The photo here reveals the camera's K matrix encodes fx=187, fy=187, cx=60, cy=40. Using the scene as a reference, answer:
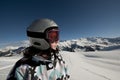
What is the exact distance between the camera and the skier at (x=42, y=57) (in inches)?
82.7

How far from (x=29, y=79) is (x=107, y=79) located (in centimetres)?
698

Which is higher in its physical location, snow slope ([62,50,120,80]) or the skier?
the skier

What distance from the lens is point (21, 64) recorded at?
2092 mm

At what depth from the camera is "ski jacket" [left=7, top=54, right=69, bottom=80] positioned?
6.72ft

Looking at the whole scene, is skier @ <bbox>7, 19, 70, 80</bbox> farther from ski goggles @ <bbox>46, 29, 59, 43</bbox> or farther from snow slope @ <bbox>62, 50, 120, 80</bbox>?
snow slope @ <bbox>62, 50, 120, 80</bbox>

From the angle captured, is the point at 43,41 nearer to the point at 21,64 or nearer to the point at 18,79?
the point at 21,64

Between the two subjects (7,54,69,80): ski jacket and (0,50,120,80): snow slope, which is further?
(0,50,120,80): snow slope

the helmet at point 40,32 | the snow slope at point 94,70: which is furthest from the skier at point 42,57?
the snow slope at point 94,70

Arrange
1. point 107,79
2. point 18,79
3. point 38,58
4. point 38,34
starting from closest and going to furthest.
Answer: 1. point 18,79
2. point 38,58
3. point 38,34
4. point 107,79

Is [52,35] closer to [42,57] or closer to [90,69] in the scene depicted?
[42,57]

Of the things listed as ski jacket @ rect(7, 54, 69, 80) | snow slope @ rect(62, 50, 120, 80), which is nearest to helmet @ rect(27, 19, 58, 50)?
ski jacket @ rect(7, 54, 69, 80)

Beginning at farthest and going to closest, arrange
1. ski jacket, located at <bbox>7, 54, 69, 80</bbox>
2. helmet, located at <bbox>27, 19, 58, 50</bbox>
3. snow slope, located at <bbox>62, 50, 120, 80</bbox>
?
snow slope, located at <bbox>62, 50, 120, 80</bbox>
helmet, located at <bbox>27, 19, 58, 50</bbox>
ski jacket, located at <bbox>7, 54, 69, 80</bbox>

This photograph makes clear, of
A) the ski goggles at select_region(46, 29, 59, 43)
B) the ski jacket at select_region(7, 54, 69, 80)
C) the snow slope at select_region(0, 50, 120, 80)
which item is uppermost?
the ski goggles at select_region(46, 29, 59, 43)

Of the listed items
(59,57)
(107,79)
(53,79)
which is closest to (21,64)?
(53,79)
